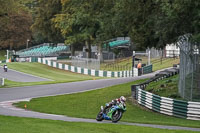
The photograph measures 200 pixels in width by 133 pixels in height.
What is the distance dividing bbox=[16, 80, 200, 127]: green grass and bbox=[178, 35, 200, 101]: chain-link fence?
65.3 inches

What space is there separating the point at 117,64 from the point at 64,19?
31.8ft

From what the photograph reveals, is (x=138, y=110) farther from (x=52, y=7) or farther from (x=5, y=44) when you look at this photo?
(x=5, y=44)

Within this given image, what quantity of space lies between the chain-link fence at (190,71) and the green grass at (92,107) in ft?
5.44

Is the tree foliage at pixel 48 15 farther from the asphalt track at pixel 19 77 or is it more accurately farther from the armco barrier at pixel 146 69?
the armco barrier at pixel 146 69

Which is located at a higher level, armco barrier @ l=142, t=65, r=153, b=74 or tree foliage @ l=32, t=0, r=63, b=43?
tree foliage @ l=32, t=0, r=63, b=43

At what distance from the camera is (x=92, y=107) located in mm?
23703

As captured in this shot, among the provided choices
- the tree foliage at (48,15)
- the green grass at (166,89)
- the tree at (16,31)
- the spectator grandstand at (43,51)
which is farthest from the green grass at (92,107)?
the tree at (16,31)

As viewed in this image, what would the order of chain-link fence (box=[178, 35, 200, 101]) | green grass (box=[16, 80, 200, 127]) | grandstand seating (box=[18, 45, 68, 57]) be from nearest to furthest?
green grass (box=[16, 80, 200, 127]) → chain-link fence (box=[178, 35, 200, 101]) → grandstand seating (box=[18, 45, 68, 57])

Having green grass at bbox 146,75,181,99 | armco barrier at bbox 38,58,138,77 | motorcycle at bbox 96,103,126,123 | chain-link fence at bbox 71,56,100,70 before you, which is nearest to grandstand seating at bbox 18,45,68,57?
armco barrier at bbox 38,58,138,77

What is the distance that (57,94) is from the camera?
2950 centimetres

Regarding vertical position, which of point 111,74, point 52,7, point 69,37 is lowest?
point 111,74

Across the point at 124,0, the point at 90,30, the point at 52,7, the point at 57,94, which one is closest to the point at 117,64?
the point at 90,30

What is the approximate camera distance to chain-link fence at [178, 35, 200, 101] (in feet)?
67.5

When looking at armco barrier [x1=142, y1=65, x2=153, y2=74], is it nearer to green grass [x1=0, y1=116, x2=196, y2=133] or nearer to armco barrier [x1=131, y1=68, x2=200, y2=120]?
armco barrier [x1=131, y1=68, x2=200, y2=120]
